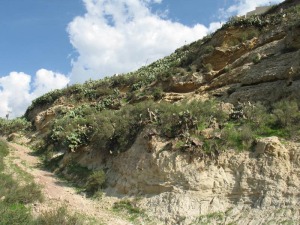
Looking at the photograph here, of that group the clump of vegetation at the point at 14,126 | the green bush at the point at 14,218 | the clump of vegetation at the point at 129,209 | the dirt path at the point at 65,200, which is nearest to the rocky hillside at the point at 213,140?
the clump of vegetation at the point at 129,209

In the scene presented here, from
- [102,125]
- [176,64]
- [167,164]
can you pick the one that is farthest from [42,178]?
[176,64]

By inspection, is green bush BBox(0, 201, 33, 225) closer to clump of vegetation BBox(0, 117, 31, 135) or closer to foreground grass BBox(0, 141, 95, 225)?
foreground grass BBox(0, 141, 95, 225)

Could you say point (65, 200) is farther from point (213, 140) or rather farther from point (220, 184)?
point (213, 140)

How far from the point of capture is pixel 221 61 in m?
23.2

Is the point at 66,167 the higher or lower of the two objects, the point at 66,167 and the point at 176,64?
the lower

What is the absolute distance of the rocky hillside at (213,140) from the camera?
41.8 ft

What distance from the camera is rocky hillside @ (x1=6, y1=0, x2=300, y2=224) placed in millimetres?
12742

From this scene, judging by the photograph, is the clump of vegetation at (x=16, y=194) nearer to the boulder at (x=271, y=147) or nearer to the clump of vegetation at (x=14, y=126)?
the boulder at (x=271, y=147)

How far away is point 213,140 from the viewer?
1449cm

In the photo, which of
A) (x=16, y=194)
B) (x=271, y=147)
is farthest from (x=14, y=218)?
(x=271, y=147)

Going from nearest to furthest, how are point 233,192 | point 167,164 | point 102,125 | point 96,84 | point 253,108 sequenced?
point 233,192, point 167,164, point 253,108, point 102,125, point 96,84

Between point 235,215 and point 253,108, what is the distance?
537cm

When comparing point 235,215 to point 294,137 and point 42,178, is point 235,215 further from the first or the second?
point 42,178

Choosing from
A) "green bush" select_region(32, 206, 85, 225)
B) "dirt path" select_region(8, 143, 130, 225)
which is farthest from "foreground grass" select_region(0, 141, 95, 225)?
"dirt path" select_region(8, 143, 130, 225)
